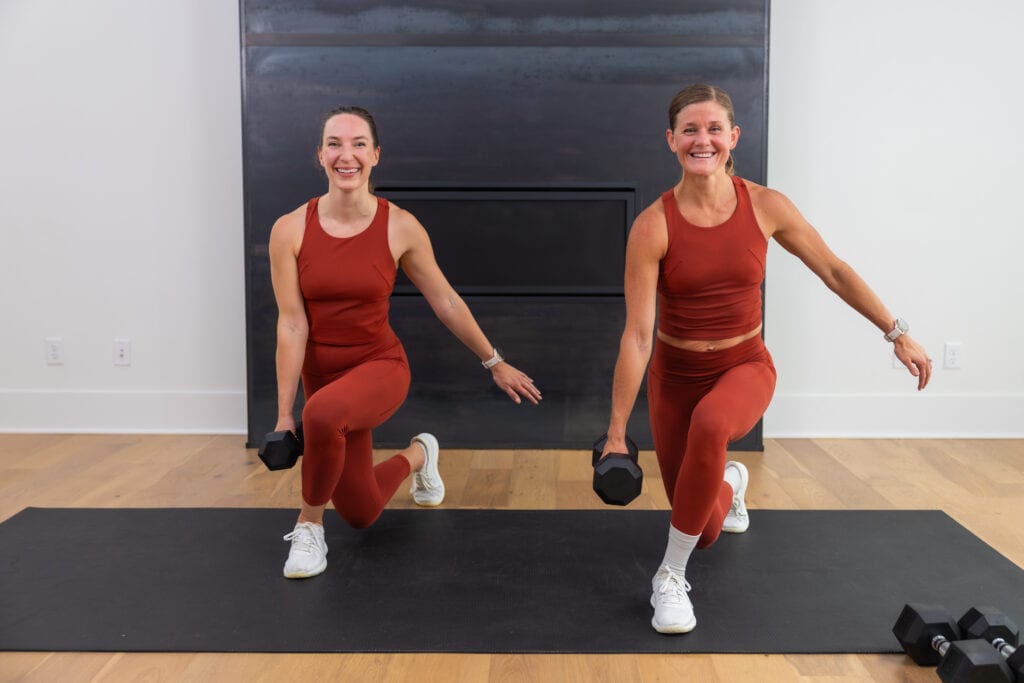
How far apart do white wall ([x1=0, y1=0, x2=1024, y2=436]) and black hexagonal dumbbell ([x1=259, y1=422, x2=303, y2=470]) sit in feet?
6.12

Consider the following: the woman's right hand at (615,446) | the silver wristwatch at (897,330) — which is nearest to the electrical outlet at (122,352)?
the woman's right hand at (615,446)

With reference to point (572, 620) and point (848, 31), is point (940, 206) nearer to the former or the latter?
point (848, 31)

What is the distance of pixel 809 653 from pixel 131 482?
2.41 meters

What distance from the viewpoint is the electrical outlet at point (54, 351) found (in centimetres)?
427

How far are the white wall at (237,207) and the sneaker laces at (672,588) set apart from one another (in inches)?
81.2

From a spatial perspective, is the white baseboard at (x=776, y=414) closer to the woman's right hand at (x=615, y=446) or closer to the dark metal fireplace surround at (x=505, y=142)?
the dark metal fireplace surround at (x=505, y=142)

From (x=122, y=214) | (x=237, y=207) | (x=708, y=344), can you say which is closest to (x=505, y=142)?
(x=237, y=207)

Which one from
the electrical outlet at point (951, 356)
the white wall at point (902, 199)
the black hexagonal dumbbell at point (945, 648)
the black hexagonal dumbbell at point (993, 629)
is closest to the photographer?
the black hexagonal dumbbell at point (945, 648)

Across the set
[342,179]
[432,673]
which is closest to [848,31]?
[342,179]

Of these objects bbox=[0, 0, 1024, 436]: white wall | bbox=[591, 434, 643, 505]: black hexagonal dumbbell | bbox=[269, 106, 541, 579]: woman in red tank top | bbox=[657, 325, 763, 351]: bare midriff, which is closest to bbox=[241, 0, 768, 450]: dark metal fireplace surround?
bbox=[0, 0, 1024, 436]: white wall

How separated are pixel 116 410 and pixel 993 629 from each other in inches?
139

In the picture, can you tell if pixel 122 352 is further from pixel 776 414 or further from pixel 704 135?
pixel 704 135

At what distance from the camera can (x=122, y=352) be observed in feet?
14.0

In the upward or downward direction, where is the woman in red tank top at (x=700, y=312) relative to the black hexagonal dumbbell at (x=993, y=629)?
upward
